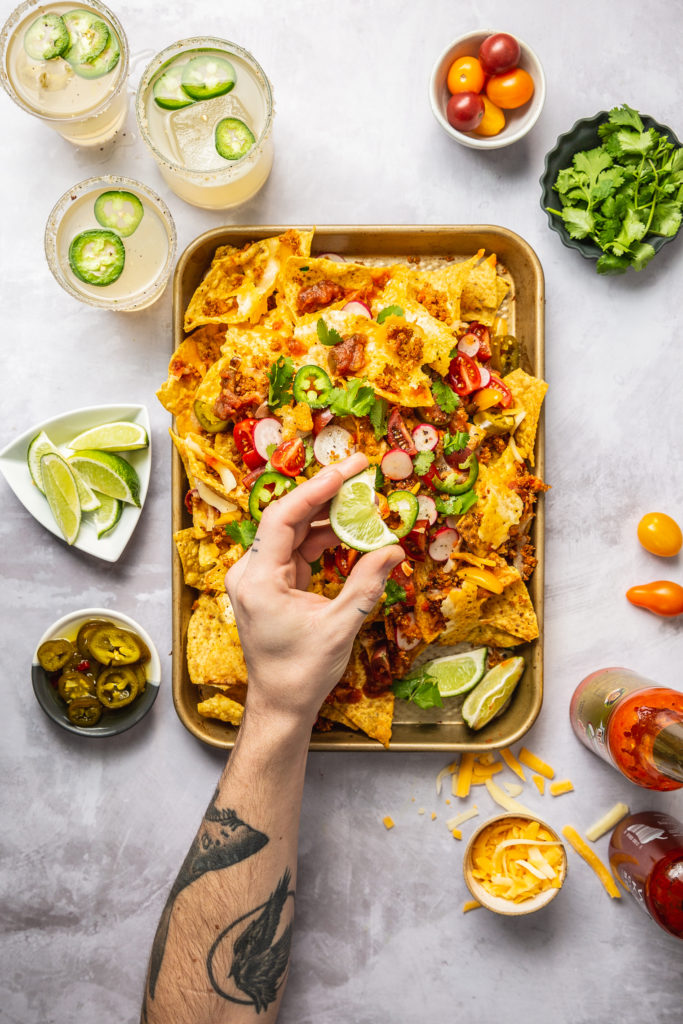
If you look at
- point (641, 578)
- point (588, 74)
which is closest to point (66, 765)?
point (641, 578)

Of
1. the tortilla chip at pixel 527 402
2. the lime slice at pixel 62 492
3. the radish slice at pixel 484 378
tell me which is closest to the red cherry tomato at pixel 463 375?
the radish slice at pixel 484 378

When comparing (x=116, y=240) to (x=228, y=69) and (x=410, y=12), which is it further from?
(x=410, y=12)

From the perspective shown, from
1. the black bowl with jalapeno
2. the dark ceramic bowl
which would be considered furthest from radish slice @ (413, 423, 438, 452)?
the black bowl with jalapeno

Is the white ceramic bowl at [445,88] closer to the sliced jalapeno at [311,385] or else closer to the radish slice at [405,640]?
the sliced jalapeno at [311,385]

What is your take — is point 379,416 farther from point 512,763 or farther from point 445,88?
point 512,763

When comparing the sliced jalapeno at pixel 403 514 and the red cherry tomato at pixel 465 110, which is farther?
the red cherry tomato at pixel 465 110

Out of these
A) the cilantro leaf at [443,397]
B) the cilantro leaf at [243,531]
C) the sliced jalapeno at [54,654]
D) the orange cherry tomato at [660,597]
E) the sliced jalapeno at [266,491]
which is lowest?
the sliced jalapeno at [54,654]
